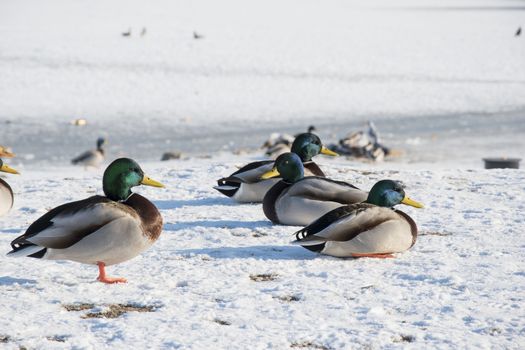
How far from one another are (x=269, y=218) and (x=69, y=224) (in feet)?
7.01

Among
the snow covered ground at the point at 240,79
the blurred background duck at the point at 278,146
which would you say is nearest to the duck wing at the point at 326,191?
the blurred background duck at the point at 278,146

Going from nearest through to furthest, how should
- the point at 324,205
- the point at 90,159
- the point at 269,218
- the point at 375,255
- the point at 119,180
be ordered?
the point at 119,180, the point at 375,255, the point at 324,205, the point at 269,218, the point at 90,159

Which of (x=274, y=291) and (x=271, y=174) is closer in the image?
(x=274, y=291)

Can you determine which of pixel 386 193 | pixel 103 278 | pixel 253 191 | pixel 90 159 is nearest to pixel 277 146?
pixel 90 159

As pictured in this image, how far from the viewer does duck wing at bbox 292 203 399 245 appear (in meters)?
5.27

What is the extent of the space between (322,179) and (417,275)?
155cm

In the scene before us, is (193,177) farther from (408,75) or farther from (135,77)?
(408,75)

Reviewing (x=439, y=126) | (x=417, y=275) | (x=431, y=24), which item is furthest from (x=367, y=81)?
(x=417, y=275)

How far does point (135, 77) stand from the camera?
72.1 ft

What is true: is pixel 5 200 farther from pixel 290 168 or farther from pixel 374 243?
pixel 374 243

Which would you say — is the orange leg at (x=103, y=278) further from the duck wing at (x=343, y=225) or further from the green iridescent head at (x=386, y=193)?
the green iridescent head at (x=386, y=193)

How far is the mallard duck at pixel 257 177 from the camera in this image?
288 inches

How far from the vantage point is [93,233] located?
15.5ft

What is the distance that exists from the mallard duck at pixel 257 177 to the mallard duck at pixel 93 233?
244cm
